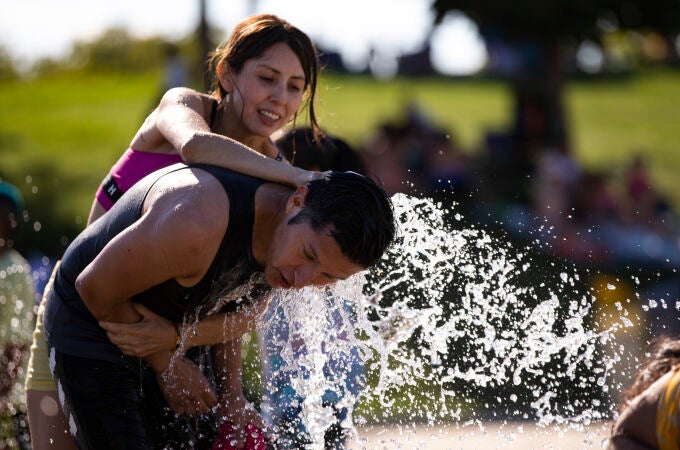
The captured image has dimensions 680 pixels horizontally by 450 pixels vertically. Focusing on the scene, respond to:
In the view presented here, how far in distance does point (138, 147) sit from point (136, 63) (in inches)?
920

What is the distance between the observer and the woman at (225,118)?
3.15 m

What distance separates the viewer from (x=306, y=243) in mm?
2678

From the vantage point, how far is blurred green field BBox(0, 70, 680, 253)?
510 inches

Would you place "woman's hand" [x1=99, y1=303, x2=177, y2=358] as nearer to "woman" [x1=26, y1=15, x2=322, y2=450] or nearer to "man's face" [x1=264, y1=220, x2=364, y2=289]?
"woman" [x1=26, y1=15, x2=322, y2=450]

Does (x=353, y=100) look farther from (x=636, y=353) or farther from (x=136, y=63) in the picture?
(x=636, y=353)

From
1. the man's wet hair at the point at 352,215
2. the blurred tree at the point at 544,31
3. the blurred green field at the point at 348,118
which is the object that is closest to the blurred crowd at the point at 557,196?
the blurred green field at the point at 348,118

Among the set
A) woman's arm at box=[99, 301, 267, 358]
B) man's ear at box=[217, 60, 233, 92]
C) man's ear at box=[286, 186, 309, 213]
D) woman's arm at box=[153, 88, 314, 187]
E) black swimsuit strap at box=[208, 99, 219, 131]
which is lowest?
woman's arm at box=[99, 301, 267, 358]

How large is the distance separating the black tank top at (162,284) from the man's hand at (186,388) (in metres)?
0.18

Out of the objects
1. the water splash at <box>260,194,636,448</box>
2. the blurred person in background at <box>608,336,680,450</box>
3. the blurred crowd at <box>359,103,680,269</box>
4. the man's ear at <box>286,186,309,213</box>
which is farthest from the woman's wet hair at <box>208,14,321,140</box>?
→ the blurred crowd at <box>359,103,680,269</box>

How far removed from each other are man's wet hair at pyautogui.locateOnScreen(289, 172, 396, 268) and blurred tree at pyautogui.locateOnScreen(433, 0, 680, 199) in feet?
31.0

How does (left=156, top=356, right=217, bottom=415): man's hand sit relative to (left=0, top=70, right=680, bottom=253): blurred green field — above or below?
above

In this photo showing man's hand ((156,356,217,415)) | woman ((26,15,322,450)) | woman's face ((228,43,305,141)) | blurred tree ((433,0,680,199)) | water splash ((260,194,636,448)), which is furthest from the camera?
blurred tree ((433,0,680,199))

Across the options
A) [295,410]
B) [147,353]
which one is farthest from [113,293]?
[295,410]

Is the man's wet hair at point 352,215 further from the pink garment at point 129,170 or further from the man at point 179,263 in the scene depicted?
the pink garment at point 129,170
